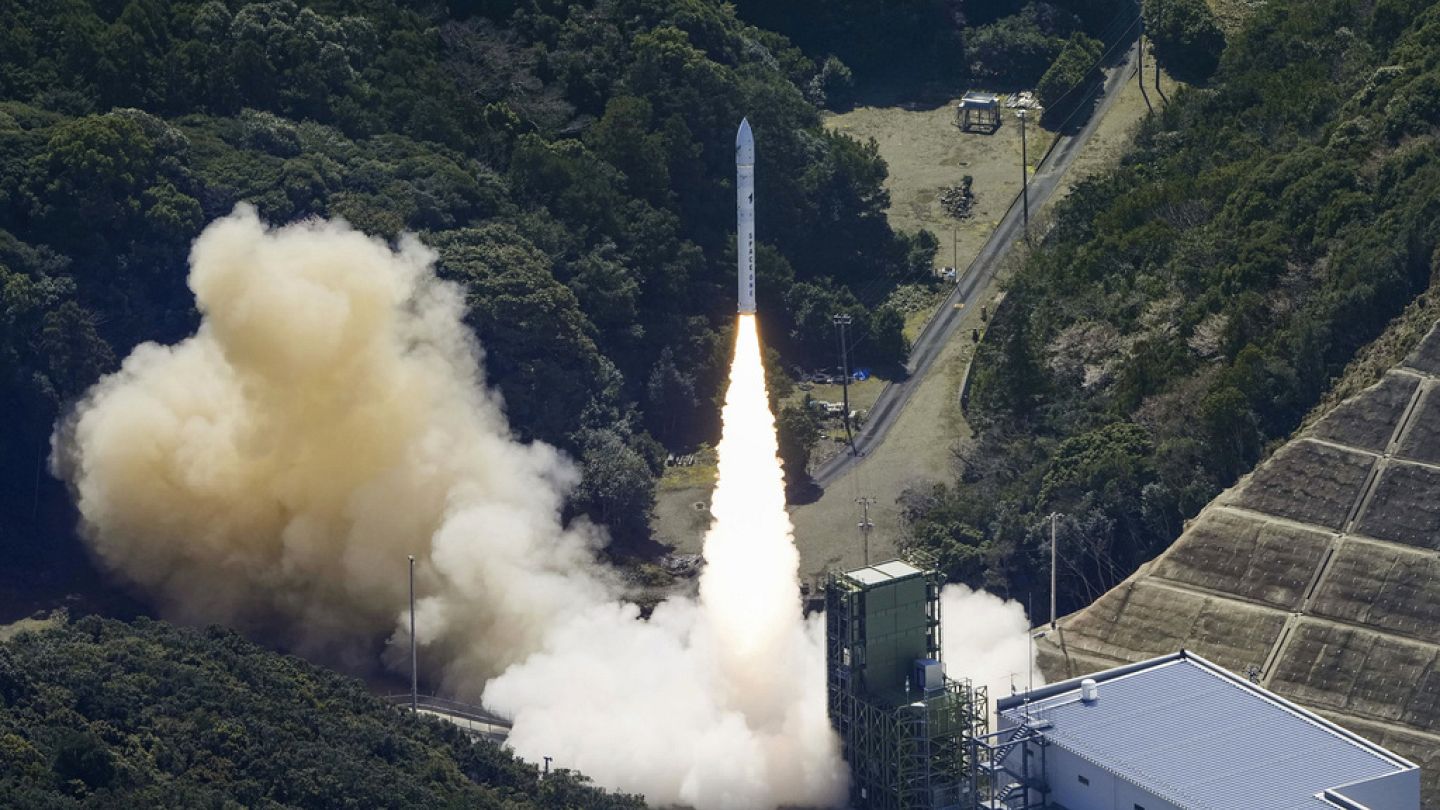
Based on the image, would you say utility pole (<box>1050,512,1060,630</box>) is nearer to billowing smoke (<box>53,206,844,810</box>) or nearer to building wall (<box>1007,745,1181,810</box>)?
billowing smoke (<box>53,206,844,810</box>)

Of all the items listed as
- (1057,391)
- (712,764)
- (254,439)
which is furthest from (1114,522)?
(254,439)

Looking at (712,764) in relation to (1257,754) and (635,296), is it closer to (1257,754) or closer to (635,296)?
(1257,754)

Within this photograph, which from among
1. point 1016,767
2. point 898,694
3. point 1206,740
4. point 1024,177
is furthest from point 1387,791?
point 1024,177

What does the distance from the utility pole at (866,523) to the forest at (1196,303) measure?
164 centimetres

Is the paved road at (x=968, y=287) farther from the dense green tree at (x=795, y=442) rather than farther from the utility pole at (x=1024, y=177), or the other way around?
the dense green tree at (x=795, y=442)

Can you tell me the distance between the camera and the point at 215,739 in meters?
130

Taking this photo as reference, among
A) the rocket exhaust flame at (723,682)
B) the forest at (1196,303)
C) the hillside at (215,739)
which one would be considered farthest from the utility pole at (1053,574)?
the hillside at (215,739)

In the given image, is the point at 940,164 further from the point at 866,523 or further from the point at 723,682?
the point at 723,682

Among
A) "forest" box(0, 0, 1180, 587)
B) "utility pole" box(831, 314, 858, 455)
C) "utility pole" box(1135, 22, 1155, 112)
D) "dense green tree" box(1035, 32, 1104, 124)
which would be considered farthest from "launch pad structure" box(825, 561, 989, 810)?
"dense green tree" box(1035, 32, 1104, 124)

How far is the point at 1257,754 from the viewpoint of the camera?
123875 millimetres

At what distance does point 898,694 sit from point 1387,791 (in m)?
18.4

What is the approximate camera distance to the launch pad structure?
433 feet

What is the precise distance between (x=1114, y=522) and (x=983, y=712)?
19894 mm

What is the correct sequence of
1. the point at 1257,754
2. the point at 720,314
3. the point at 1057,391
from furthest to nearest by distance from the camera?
1. the point at 720,314
2. the point at 1057,391
3. the point at 1257,754
